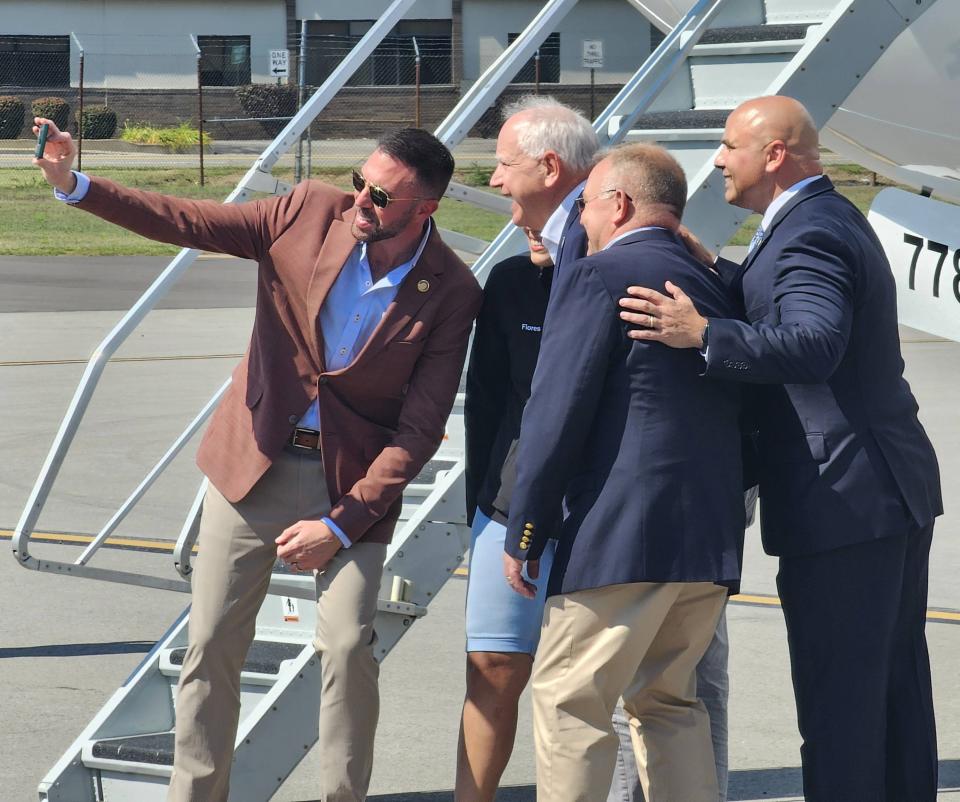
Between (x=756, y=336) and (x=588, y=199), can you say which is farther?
(x=588, y=199)

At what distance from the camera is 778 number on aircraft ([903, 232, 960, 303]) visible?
4.21m

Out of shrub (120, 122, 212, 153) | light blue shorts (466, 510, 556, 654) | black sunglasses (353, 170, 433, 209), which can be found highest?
black sunglasses (353, 170, 433, 209)

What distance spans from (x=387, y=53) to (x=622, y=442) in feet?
139

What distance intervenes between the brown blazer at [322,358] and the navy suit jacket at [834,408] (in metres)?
0.77

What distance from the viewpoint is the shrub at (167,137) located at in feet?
118

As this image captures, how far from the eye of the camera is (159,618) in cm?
595

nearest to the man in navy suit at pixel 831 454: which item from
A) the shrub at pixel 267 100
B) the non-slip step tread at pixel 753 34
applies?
the non-slip step tread at pixel 753 34

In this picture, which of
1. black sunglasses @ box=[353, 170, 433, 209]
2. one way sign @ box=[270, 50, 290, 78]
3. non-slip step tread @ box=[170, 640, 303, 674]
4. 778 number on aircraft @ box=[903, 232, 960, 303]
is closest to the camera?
black sunglasses @ box=[353, 170, 433, 209]

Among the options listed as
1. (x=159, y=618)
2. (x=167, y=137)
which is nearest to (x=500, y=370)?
(x=159, y=618)

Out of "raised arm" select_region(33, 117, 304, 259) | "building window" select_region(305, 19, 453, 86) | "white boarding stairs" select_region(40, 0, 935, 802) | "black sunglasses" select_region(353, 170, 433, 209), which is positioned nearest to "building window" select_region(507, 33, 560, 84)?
"building window" select_region(305, 19, 453, 86)

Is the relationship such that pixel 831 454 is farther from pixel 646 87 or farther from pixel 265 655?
pixel 646 87

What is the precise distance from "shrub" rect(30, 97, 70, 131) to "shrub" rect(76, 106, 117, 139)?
70 centimetres

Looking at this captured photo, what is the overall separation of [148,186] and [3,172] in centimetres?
481

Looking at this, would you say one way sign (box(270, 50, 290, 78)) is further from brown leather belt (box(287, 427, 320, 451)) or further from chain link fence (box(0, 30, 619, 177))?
brown leather belt (box(287, 427, 320, 451))
